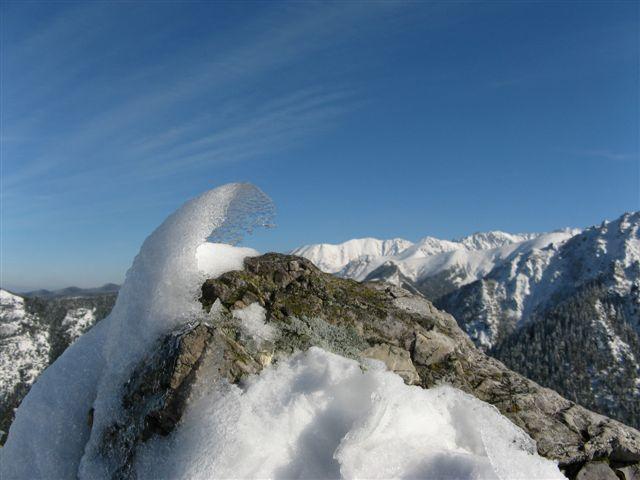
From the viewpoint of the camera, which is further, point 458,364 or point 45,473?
point 458,364

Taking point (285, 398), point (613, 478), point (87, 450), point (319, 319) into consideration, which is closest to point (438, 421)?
point (285, 398)

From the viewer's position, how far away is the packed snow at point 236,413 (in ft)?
32.4

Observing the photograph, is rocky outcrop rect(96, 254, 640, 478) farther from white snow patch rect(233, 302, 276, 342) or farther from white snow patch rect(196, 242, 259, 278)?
white snow patch rect(196, 242, 259, 278)

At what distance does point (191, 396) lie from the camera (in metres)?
11.0

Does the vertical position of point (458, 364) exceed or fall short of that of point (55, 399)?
it exceeds it

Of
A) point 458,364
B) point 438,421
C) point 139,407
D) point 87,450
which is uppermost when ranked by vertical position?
point 458,364

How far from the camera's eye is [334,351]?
13297 millimetres

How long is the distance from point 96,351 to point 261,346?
5.68 meters

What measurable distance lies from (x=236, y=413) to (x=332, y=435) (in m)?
2.20

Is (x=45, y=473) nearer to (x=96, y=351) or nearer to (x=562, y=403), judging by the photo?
(x=96, y=351)

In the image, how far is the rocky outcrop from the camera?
37.9 ft

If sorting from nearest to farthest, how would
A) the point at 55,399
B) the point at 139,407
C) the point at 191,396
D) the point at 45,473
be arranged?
the point at 191,396 → the point at 139,407 → the point at 45,473 → the point at 55,399

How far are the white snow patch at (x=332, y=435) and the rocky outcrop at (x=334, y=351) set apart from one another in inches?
24.7

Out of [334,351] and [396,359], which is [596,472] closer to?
[396,359]
